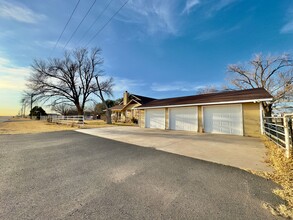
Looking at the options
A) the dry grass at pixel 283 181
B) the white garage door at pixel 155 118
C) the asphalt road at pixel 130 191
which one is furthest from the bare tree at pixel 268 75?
the asphalt road at pixel 130 191

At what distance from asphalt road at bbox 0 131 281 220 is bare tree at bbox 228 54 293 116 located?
17919 millimetres

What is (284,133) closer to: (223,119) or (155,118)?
(223,119)

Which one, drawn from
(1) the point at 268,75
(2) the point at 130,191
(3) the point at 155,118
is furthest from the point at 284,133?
(1) the point at 268,75

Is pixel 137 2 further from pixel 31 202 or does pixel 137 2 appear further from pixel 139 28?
pixel 31 202

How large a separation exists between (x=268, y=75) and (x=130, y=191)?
2459 centimetres

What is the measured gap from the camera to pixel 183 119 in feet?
38.8

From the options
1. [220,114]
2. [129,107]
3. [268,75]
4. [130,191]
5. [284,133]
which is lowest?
[130,191]

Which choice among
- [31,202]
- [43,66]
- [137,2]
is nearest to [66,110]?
[43,66]

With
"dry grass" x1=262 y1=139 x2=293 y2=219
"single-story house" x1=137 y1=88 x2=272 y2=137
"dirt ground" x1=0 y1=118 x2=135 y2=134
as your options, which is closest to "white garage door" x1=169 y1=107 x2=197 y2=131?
"single-story house" x1=137 y1=88 x2=272 y2=137

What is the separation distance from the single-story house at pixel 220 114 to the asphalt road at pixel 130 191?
711cm

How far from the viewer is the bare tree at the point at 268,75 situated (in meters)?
16.5

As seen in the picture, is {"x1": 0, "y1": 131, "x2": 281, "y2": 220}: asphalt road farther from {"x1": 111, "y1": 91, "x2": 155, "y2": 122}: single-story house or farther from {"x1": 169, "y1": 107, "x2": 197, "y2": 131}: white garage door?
{"x1": 111, "y1": 91, "x2": 155, "y2": 122}: single-story house

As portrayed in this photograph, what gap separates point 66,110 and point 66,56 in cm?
2932

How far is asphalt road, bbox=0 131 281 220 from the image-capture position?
5.77 ft
